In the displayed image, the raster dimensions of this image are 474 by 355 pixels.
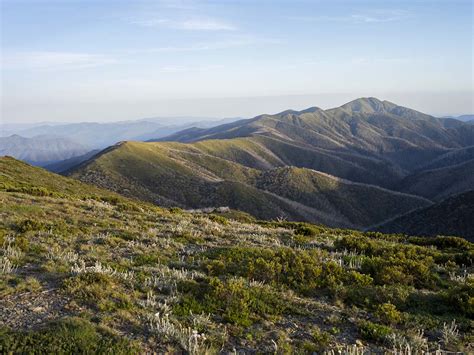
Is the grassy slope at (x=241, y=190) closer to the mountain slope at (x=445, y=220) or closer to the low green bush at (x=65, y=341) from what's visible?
the mountain slope at (x=445, y=220)

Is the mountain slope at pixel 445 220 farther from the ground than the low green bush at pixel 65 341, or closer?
closer

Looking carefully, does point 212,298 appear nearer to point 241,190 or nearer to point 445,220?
point 445,220

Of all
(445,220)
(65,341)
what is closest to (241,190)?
(445,220)

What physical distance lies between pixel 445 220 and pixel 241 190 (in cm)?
7803

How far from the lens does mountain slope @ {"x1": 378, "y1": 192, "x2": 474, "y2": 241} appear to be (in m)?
86.5

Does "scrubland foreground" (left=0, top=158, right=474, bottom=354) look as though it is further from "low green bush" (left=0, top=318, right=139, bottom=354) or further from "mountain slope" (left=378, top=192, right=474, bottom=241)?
"mountain slope" (left=378, top=192, right=474, bottom=241)

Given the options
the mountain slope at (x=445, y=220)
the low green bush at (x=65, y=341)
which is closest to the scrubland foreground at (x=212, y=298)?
the low green bush at (x=65, y=341)

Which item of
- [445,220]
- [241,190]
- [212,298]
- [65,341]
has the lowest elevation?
[445,220]

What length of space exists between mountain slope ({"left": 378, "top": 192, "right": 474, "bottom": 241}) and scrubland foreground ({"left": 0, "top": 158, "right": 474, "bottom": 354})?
3281 inches

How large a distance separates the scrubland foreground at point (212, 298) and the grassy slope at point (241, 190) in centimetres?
11188

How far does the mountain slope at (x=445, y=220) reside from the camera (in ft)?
284

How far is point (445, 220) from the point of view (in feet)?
305

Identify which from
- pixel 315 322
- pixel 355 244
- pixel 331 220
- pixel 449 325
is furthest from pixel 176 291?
pixel 331 220

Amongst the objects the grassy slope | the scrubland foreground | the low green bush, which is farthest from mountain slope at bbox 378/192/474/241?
the low green bush
